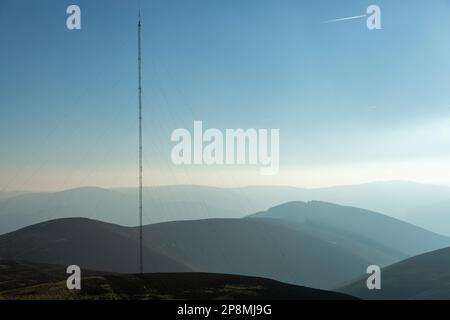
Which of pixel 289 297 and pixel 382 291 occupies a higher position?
pixel 289 297

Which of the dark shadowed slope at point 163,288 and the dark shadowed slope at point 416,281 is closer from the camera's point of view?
the dark shadowed slope at point 163,288

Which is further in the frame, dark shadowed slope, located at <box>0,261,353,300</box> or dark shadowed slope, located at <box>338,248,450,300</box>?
dark shadowed slope, located at <box>338,248,450,300</box>

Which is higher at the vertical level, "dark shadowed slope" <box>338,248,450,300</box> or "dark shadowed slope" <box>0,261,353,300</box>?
"dark shadowed slope" <box>0,261,353,300</box>

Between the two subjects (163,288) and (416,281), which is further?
(416,281)
